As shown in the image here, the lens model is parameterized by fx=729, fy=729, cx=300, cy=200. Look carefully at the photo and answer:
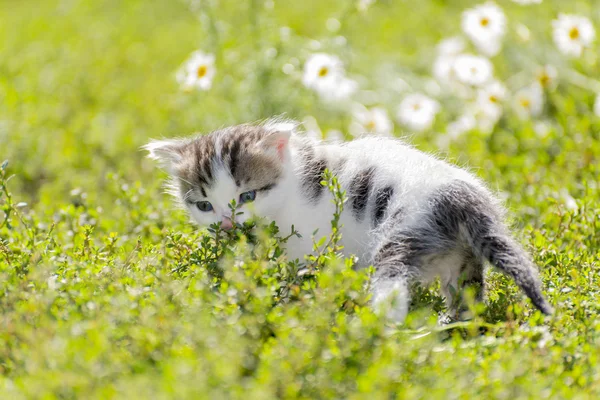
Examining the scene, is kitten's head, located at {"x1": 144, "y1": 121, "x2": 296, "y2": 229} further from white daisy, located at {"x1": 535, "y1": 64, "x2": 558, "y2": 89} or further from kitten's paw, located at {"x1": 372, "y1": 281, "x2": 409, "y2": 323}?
white daisy, located at {"x1": 535, "y1": 64, "x2": 558, "y2": 89}

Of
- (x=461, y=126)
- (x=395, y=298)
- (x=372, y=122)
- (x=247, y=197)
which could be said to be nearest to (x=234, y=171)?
(x=247, y=197)

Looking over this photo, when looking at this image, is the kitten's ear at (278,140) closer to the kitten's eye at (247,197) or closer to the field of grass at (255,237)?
the kitten's eye at (247,197)

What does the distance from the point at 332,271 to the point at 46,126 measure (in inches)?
171

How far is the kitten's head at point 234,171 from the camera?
3.14 meters

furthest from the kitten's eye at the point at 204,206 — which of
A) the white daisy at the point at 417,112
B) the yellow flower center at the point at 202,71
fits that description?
the white daisy at the point at 417,112

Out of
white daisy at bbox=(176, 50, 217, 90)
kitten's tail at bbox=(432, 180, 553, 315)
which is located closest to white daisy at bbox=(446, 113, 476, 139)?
white daisy at bbox=(176, 50, 217, 90)

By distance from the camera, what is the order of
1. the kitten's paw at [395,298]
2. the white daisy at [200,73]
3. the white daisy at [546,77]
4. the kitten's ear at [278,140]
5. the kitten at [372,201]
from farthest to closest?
the white daisy at [546,77]
the white daisy at [200,73]
the kitten's ear at [278,140]
the kitten at [372,201]
the kitten's paw at [395,298]

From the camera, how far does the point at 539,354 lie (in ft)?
7.45

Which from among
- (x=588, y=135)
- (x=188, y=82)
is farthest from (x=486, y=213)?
(x=188, y=82)

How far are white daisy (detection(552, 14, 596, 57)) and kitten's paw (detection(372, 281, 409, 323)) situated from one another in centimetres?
341

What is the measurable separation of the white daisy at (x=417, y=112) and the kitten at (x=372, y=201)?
2.19 m

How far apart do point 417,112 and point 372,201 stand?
2.75 meters

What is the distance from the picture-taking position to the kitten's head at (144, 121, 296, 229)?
3.14 m

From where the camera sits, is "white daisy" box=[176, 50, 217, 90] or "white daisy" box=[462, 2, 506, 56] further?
"white daisy" box=[462, 2, 506, 56]
